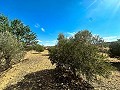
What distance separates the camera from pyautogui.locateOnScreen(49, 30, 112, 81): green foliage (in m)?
11.9

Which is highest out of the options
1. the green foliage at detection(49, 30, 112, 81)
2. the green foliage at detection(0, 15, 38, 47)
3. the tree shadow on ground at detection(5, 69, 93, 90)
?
the green foliage at detection(0, 15, 38, 47)

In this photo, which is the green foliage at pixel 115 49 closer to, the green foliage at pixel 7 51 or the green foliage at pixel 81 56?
the green foliage at pixel 81 56

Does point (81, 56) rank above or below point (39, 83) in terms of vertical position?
above

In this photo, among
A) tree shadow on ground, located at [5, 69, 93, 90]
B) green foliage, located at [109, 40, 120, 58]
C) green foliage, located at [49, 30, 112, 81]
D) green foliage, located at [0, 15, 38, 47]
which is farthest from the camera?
green foliage, located at [0, 15, 38, 47]

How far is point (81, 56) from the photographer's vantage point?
471 inches

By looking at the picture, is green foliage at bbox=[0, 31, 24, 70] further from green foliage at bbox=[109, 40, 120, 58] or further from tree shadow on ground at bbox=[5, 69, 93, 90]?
green foliage at bbox=[109, 40, 120, 58]

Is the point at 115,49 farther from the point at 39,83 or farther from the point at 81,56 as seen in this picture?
the point at 39,83

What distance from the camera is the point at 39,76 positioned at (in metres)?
13.9

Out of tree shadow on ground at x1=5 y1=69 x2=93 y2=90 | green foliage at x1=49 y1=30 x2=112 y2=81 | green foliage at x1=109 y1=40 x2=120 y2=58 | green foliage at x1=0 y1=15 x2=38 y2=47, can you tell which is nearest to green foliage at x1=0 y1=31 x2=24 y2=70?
tree shadow on ground at x1=5 y1=69 x2=93 y2=90

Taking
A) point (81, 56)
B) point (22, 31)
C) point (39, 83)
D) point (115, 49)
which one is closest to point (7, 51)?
point (39, 83)

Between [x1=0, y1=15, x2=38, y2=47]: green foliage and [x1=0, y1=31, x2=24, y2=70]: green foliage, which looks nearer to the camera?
[x1=0, y1=31, x2=24, y2=70]: green foliage

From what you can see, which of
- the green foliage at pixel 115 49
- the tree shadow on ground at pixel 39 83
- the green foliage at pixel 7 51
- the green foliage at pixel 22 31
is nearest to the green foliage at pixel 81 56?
the tree shadow on ground at pixel 39 83

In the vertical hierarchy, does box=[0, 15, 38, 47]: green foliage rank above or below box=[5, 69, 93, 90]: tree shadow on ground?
above

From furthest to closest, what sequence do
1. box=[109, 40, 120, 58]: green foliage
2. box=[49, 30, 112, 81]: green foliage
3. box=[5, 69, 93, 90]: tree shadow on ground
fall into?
box=[109, 40, 120, 58]: green foliage < box=[5, 69, 93, 90]: tree shadow on ground < box=[49, 30, 112, 81]: green foliage
